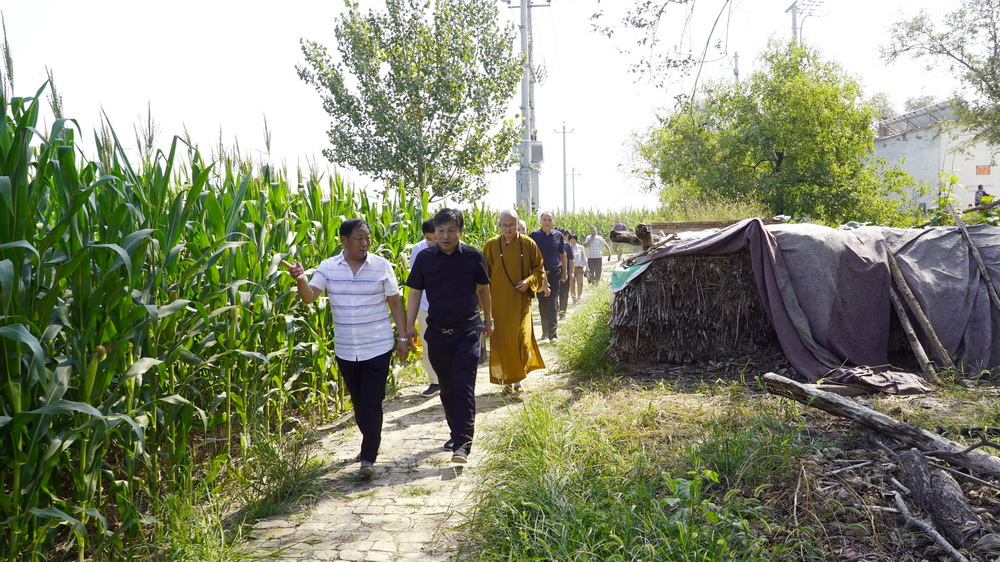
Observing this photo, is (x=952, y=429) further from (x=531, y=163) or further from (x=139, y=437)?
(x=531, y=163)

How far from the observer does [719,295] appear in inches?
281

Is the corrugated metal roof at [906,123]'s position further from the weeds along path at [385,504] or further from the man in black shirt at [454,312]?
the weeds along path at [385,504]

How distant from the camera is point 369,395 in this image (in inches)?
185

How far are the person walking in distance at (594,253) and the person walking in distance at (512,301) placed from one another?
10831mm

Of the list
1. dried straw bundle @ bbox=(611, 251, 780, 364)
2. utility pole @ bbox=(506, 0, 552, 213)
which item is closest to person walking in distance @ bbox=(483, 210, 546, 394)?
dried straw bundle @ bbox=(611, 251, 780, 364)

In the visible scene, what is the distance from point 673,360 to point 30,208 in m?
6.09

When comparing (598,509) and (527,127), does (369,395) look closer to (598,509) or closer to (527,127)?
(598,509)

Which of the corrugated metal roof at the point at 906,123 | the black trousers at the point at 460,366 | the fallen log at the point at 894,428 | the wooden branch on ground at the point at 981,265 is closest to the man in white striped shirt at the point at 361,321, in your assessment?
the black trousers at the point at 460,366

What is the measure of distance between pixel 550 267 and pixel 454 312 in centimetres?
553

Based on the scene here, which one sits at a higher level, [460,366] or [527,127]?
[527,127]

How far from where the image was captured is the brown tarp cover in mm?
6449

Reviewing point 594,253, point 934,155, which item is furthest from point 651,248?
point 934,155

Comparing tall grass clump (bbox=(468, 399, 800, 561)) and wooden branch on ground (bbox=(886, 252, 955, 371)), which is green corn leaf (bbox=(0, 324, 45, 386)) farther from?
wooden branch on ground (bbox=(886, 252, 955, 371))

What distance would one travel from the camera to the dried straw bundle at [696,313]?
7129 millimetres
